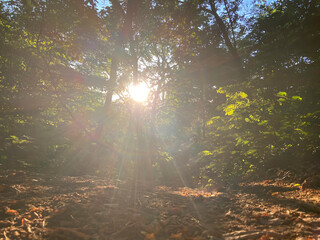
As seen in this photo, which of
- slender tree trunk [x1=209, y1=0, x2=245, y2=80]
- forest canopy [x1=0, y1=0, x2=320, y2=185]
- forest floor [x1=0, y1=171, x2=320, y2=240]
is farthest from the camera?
Answer: slender tree trunk [x1=209, y1=0, x2=245, y2=80]

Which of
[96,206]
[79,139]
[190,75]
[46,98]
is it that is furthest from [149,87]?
[96,206]

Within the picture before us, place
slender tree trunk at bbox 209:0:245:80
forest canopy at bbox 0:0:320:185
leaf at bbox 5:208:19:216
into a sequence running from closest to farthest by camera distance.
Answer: leaf at bbox 5:208:19:216, forest canopy at bbox 0:0:320:185, slender tree trunk at bbox 209:0:245:80

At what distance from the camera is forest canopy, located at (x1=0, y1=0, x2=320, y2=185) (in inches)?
186

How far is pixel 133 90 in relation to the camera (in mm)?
9859

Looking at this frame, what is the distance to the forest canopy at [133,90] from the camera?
4734 millimetres

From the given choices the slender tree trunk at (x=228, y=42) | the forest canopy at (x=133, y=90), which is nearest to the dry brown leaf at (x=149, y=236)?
the forest canopy at (x=133, y=90)

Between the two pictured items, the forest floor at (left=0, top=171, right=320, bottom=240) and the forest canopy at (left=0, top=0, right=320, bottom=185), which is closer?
the forest floor at (left=0, top=171, right=320, bottom=240)

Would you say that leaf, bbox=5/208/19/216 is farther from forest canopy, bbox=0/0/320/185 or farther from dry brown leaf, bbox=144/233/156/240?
forest canopy, bbox=0/0/320/185

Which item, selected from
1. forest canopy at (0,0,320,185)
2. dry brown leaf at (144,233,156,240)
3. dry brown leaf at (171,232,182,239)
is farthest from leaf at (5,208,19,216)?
forest canopy at (0,0,320,185)

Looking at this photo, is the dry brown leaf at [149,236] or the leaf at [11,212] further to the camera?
the leaf at [11,212]

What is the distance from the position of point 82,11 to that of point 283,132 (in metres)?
6.54

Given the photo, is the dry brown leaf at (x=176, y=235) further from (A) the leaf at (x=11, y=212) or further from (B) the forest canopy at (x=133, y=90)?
(B) the forest canopy at (x=133, y=90)

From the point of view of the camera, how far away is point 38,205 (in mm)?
2533

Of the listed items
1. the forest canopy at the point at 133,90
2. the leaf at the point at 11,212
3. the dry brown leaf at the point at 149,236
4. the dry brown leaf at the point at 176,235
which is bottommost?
the dry brown leaf at the point at 176,235
